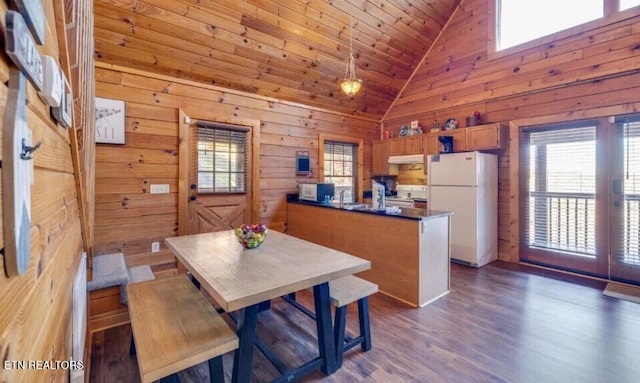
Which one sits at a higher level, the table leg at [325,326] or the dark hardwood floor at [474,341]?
the table leg at [325,326]

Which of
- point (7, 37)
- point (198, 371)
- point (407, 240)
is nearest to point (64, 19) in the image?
point (7, 37)

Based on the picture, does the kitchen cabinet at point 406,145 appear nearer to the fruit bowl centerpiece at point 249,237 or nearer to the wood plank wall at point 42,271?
the fruit bowl centerpiece at point 249,237

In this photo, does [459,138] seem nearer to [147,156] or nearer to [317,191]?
[317,191]

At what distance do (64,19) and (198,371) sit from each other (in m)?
2.06

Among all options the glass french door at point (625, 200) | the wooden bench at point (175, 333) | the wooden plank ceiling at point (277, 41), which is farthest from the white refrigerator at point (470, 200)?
the wooden bench at point (175, 333)

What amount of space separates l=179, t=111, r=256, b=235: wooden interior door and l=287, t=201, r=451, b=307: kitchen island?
58.3 inches

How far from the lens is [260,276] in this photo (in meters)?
1.60

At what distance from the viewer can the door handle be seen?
11.2 feet

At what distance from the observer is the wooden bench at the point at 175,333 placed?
1.27 meters

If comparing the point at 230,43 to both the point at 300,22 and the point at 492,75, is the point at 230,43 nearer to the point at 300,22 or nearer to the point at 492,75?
the point at 300,22

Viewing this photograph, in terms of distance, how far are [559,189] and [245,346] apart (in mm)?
4394

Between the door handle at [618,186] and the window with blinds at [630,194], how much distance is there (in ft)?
0.05

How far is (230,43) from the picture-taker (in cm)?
352

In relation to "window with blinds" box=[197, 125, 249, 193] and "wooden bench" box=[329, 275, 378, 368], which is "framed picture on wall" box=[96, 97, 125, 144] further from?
"wooden bench" box=[329, 275, 378, 368]
